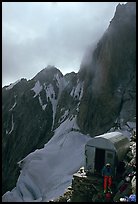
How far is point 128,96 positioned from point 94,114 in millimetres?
6690

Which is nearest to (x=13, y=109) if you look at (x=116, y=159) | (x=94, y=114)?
(x=94, y=114)

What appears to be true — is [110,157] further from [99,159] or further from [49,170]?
[49,170]

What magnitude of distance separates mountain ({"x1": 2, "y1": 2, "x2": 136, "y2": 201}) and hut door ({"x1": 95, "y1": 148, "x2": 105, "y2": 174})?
1822 centimetres

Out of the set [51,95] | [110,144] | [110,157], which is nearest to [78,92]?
[51,95]

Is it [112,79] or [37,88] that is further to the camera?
[37,88]

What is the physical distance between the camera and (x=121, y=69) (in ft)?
206

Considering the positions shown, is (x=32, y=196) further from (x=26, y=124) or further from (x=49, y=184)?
(x=26, y=124)

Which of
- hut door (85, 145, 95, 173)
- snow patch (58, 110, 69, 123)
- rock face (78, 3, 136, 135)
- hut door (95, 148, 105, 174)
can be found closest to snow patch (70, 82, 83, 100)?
snow patch (58, 110, 69, 123)

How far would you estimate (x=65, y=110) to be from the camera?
75.4m

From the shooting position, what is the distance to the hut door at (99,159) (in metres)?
17.8

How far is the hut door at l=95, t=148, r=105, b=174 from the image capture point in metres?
17.8

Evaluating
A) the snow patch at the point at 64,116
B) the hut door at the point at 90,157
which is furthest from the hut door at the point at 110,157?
the snow patch at the point at 64,116

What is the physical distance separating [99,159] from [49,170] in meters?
29.5

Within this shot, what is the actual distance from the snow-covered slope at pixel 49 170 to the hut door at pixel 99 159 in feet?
60.8
